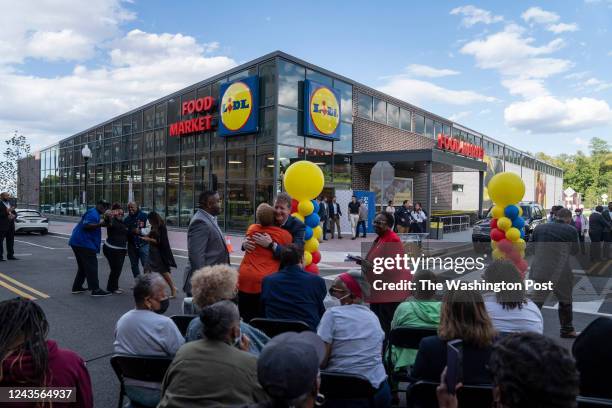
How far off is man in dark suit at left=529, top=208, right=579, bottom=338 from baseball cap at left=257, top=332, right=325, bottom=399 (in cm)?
585

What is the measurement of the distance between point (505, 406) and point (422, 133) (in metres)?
31.1

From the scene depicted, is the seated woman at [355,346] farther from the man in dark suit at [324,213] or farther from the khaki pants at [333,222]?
the khaki pants at [333,222]

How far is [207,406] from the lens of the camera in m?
2.25

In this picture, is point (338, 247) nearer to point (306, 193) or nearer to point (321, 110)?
point (321, 110)

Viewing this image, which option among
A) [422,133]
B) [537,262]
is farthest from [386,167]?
[422,133]

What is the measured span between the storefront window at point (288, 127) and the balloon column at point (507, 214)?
12.9 m

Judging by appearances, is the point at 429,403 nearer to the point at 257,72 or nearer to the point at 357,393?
the point at 357,393

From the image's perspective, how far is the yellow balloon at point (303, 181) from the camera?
282 inches

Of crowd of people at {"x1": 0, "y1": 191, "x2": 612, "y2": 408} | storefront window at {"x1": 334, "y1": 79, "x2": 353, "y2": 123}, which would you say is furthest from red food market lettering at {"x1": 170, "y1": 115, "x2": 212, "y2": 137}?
crowd of people at {"x1": 0, "y1": 191, "x2": 612, "y2": 408}

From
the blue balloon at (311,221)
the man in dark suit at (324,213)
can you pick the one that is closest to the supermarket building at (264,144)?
the man in dark suit at (324,213)

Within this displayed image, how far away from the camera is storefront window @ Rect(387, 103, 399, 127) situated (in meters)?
27.1

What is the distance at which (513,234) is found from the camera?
827 centimetres

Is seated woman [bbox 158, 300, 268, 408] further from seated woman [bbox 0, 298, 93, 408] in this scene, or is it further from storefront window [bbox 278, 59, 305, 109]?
storefront window [bbox 278, 59, 305, 109]

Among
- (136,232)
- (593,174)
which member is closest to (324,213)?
(136,232)
